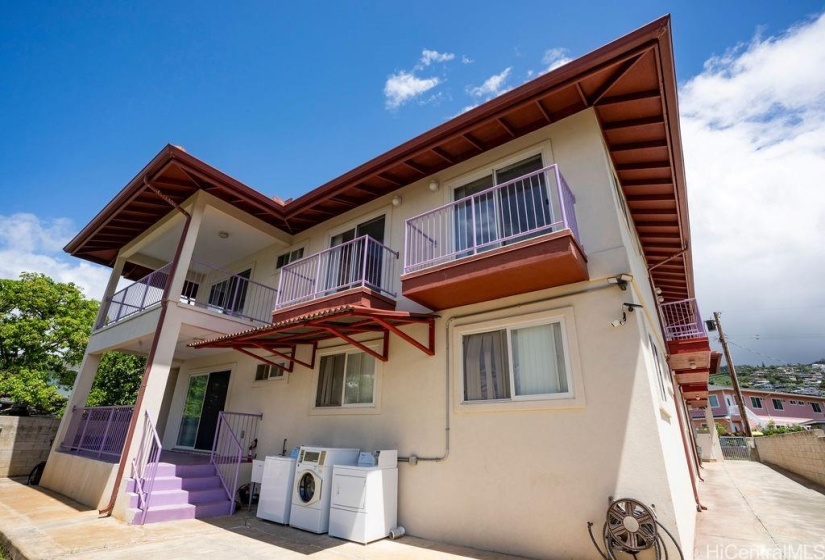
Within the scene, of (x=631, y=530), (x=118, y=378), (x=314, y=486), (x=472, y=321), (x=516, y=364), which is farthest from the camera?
(x=118, y=378)

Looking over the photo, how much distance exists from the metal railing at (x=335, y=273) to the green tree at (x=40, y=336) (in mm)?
12055

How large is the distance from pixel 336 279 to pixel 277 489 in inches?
167

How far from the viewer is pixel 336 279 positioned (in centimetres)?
833

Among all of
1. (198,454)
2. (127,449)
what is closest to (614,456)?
(127,449)

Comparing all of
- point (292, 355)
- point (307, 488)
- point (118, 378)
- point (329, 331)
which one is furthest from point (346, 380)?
point (118, 378)

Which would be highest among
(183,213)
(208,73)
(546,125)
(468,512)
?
(208,73)

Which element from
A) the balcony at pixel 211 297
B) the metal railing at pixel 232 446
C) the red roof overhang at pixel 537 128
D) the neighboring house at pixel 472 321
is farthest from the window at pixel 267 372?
the red roof overhang at pixel 537 128

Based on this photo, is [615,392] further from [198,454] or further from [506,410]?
[198,454]

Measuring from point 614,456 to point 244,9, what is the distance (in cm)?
1055

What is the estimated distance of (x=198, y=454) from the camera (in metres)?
9.89

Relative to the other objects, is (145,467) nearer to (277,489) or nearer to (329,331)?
(277,489)

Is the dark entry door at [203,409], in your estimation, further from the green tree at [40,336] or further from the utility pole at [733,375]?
the utility pole at [733,375]

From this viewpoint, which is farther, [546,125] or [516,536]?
[546,125]

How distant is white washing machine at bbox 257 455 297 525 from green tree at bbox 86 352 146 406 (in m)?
14.1
